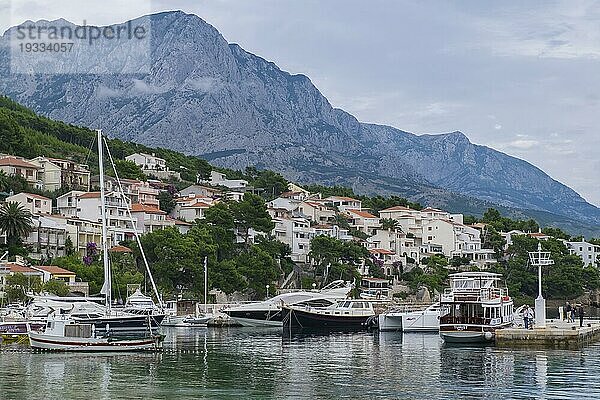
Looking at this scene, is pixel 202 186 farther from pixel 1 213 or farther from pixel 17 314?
pixel 17 314

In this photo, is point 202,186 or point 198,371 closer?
point 198,371

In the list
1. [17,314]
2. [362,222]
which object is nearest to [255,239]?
[362,222]

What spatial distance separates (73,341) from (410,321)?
93.3ft

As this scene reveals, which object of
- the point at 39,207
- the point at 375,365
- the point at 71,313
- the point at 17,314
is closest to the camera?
the point at 375,365

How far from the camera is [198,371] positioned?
3500 cm

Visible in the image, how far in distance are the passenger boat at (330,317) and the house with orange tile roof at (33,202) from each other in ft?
106

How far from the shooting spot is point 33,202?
84.4 metres

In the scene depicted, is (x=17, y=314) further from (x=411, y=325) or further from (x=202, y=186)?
(x=202, y=186)

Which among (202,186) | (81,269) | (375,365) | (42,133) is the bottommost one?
(375,365)

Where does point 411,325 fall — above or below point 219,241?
below

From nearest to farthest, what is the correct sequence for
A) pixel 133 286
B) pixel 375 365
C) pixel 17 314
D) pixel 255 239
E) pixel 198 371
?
pixel 198 371 → pixel 375 365 → pixel 17 314 → pixel 133 286 → pixel 255 239

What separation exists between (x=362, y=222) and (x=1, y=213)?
60411 millimetres

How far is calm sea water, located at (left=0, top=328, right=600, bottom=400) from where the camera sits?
2869 centimetres

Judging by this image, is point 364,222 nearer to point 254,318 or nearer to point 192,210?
point 192,210
